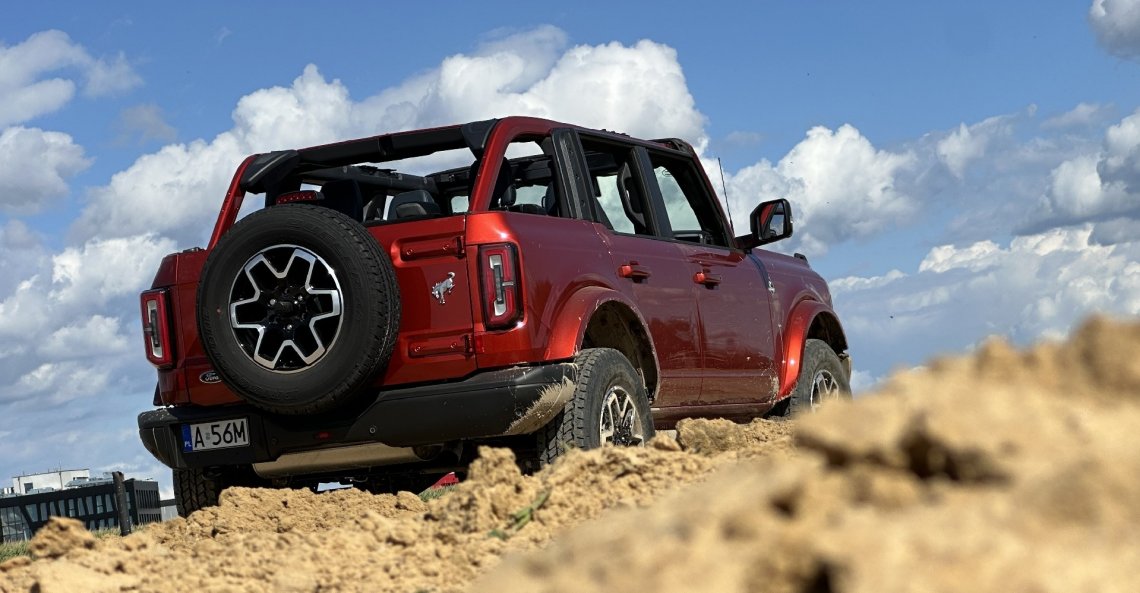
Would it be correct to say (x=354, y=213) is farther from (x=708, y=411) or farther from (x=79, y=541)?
(x=79, y=541)

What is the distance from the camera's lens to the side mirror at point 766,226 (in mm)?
8406

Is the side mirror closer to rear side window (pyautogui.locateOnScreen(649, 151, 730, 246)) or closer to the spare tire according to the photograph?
rear side window (pyautogui.locateOnScreen(649, 151, 730, 246))

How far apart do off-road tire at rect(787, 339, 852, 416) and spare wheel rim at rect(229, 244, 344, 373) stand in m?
3.53

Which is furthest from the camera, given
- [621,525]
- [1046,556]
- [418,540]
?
[418,540]

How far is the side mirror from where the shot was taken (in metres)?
8.41

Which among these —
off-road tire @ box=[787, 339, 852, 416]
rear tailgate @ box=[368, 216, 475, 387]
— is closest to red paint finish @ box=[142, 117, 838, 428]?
rear tailgate @ box=[368, 216, 475, 387]

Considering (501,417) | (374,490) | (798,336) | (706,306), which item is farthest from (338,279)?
(798,336)

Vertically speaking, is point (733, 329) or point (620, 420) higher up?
point (733, 329)

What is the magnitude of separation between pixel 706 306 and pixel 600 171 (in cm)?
93

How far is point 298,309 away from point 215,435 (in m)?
0.98

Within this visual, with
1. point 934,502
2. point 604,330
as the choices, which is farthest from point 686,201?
point 934,502

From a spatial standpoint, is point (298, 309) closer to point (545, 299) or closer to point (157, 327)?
point (545, 299)

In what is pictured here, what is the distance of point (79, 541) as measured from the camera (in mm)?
4875

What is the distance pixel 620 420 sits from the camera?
20.9ft
